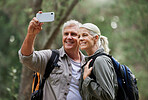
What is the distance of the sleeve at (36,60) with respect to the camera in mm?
2974

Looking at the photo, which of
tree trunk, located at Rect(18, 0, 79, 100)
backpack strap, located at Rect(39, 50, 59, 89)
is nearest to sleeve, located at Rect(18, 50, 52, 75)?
backpack strap, located at Rect(39, 50, 59, 89)

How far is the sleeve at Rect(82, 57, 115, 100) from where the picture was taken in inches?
103

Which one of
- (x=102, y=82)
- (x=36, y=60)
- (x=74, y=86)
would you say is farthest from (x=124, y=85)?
(x=36, y=60)

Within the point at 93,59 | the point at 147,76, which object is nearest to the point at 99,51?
the point at 93,59

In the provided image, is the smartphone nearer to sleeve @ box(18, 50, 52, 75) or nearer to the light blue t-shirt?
sleeve @ box(18, 50, 52, 75)

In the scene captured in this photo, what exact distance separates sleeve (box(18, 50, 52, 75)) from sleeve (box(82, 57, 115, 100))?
83cm

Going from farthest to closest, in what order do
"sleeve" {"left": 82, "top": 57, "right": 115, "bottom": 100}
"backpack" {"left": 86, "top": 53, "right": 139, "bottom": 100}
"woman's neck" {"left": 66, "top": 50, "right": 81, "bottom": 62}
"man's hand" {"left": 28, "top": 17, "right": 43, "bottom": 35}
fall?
"woman's neck" {"left": 66, "top": 50, "right": 81, "bottom": 62}
"man's hand" {"left": 28, "top": 17, "right": 43, "bottom": 35}
"backpack" {"left": 86, "top": 53, "right": 139, "bottom": 100}
"sleeve" {"left": 82, "top": 57, "right": 115, "bottom": 100}

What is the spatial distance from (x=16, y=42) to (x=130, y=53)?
780cm

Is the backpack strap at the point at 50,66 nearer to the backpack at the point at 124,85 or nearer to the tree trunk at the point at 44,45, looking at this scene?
the backpack at the point at 124,85

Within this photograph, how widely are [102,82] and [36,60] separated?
1.08 m

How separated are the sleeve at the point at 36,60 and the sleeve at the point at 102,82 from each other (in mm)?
825

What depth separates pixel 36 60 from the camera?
3107 mm

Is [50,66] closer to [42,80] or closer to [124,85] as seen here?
[42,80]

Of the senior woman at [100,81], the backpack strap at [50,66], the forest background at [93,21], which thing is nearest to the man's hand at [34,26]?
the backpack strap at [50,66]
